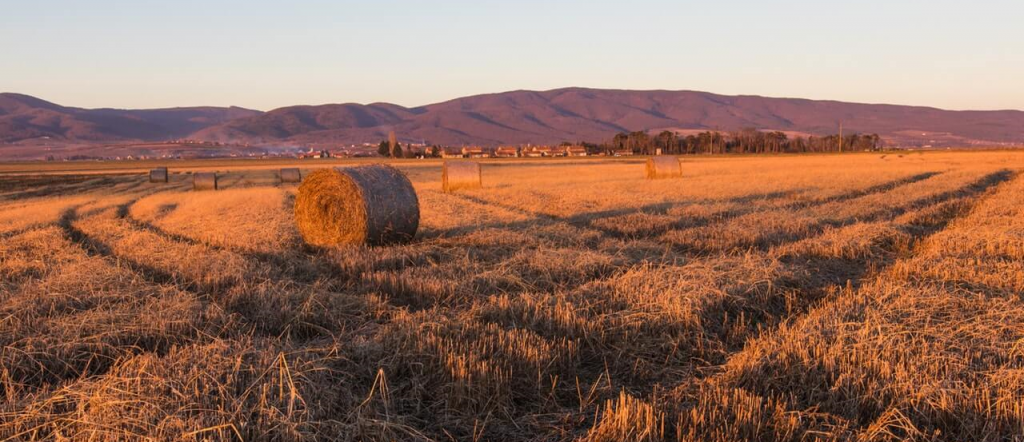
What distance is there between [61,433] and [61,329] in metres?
2.51

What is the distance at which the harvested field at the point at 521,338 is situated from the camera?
425cm

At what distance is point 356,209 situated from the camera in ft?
41.2

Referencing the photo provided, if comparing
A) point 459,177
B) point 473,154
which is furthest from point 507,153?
point 459,177

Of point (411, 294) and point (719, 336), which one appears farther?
point (411, 294)

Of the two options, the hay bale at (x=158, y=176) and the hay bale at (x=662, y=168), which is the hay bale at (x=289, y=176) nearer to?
the hay bale at (x=158, y=176)

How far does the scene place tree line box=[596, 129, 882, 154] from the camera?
126 m

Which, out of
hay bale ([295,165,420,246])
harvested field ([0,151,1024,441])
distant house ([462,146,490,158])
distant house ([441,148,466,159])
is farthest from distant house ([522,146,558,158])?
harvested field ([0,151,1024,441])

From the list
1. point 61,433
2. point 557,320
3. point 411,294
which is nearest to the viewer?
point 61,433

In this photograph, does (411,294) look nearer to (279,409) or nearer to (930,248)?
(279,409)

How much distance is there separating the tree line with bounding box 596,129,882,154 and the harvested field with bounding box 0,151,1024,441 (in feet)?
390

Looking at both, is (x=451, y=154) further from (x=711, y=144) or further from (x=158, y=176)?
(x=158, y=176)

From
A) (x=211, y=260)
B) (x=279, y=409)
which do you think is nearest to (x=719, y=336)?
(x=279, y=409)

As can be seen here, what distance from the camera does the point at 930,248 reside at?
10.7m

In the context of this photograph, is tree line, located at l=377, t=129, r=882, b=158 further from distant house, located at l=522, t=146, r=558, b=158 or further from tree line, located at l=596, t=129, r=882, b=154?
distant house, located at l=522, t=146, r=558, b=158
